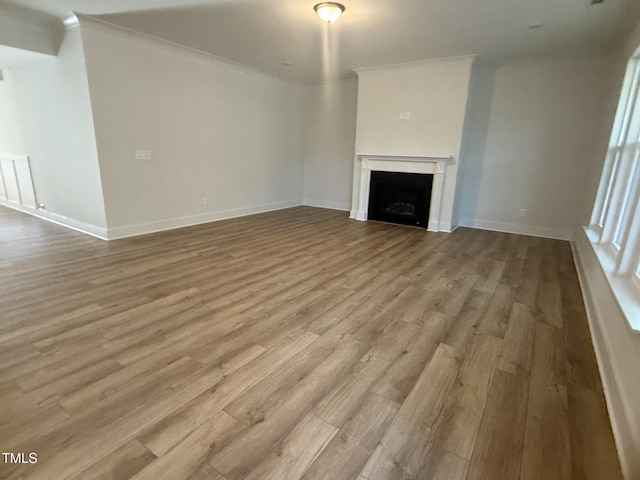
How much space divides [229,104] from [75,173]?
8.28 feet

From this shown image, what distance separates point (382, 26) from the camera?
141 inches

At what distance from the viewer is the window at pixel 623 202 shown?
6.76 ft

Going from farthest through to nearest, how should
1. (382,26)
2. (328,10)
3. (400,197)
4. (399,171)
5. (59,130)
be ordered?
(400,197), (399,171), (59,130), (382,26), (328,10)

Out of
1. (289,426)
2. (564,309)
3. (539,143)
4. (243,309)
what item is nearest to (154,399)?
(289,426)

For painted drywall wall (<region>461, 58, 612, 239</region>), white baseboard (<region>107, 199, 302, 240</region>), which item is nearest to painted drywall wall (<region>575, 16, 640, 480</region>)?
painted drywall wall (<region>461, 58, 612, 239</region>)

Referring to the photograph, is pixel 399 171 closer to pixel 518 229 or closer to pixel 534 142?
pixel 534 142

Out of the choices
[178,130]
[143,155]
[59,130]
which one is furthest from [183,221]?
[59,130]

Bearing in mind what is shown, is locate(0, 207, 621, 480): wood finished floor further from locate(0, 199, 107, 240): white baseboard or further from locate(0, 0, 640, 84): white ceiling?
locate(0, 0, 640, 84): white ceiling

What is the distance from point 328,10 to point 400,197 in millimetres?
3255

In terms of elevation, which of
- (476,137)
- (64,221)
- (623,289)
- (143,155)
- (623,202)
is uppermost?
(476,137)

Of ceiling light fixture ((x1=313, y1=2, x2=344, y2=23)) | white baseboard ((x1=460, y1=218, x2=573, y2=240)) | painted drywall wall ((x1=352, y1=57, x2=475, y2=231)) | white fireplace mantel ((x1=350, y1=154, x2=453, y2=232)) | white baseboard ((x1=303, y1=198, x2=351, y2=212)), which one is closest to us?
ceiling light fixture ((x1=313, y1=2, x2=344, y2=23))

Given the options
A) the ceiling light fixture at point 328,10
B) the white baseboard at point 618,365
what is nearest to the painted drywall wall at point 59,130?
the ceiling light fixture at point 328,10

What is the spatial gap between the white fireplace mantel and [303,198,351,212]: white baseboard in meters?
0.83

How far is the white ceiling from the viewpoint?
3094 mm
